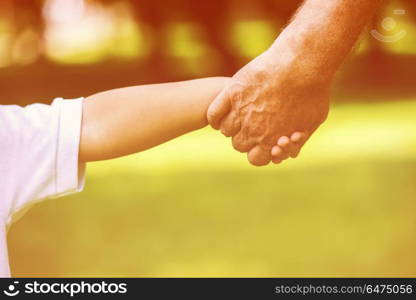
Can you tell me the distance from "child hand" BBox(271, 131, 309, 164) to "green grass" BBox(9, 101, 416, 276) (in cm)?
76

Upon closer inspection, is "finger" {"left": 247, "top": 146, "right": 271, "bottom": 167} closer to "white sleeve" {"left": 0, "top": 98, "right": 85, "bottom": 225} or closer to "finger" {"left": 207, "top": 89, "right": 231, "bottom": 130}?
"finger" {"left": 207, "top": 89, "right": 231, "bottom": 130}

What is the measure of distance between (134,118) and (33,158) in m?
0.21

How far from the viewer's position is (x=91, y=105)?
1163 mm

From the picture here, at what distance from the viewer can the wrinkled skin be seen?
1324 millimetres

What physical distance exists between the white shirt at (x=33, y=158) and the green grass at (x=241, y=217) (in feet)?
3.32

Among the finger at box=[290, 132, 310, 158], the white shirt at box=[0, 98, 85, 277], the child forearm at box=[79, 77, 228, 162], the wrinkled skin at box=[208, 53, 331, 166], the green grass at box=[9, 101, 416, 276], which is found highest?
the green grass at box=[9, 101, 416, 276]

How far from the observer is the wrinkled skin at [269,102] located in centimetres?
132

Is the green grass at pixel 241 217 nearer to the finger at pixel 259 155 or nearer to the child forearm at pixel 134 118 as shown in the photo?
the finger at pixel 259 155

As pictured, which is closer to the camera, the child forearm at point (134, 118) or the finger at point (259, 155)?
the child forearm at point (134, 118)

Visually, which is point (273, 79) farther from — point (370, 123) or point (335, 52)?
point (370, 123)

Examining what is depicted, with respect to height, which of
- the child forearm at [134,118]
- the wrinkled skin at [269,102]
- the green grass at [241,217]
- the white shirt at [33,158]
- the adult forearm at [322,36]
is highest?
the green grass at [241,217]

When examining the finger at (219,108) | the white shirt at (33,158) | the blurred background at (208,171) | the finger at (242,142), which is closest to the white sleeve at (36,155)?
the white shirt at (33,158)

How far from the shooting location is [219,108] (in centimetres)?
131

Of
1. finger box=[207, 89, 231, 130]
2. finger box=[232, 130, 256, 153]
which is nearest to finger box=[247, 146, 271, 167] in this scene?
finger box=[232, 130, 256, 153]
